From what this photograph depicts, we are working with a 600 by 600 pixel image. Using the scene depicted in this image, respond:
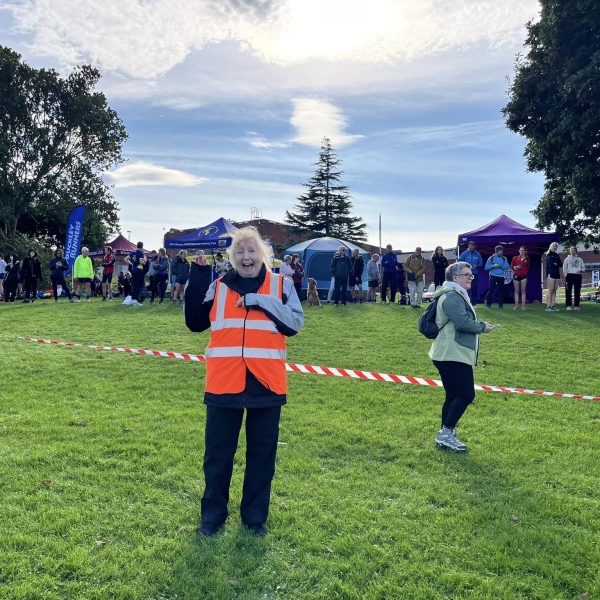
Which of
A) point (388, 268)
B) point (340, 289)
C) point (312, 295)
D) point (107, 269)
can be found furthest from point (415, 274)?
point (107, 269)

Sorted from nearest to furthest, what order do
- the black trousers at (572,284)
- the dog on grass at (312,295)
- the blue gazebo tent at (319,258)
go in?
1. the black trousers at (572,284)
2. the dog on grass at (312,295)
3. the blue gazebo tent at (319,258)

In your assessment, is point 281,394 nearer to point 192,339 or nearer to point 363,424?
point 363,424

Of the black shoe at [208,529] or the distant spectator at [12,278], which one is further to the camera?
the distant spectator at [12,278]

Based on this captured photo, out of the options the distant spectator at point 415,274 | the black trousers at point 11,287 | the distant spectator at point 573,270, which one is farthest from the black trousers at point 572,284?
the black trousers at point 11,287

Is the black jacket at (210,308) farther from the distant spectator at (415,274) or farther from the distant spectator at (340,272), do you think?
the distant spectator at (340,272)

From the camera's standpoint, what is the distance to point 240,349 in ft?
12.1

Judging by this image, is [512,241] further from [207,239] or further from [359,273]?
[207,239]

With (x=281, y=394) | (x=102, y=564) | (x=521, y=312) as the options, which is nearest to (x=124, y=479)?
(x=102, y=564)

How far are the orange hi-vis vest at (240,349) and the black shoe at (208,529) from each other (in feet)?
3.14

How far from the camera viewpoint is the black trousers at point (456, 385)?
5.54 metres

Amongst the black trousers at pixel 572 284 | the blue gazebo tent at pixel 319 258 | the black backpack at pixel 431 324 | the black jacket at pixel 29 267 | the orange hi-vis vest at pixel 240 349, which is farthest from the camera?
the blue gazebo tent at pixel 319 258

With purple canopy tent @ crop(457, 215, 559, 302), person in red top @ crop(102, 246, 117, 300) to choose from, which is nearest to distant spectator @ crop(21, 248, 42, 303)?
person in red top @ crop(102, 246, 117, 300)

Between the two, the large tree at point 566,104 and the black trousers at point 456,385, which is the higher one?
the large tree at point 566,104

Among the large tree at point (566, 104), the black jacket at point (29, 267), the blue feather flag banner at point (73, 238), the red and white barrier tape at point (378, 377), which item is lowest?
the red and white barrier tape at point (378, 377)
